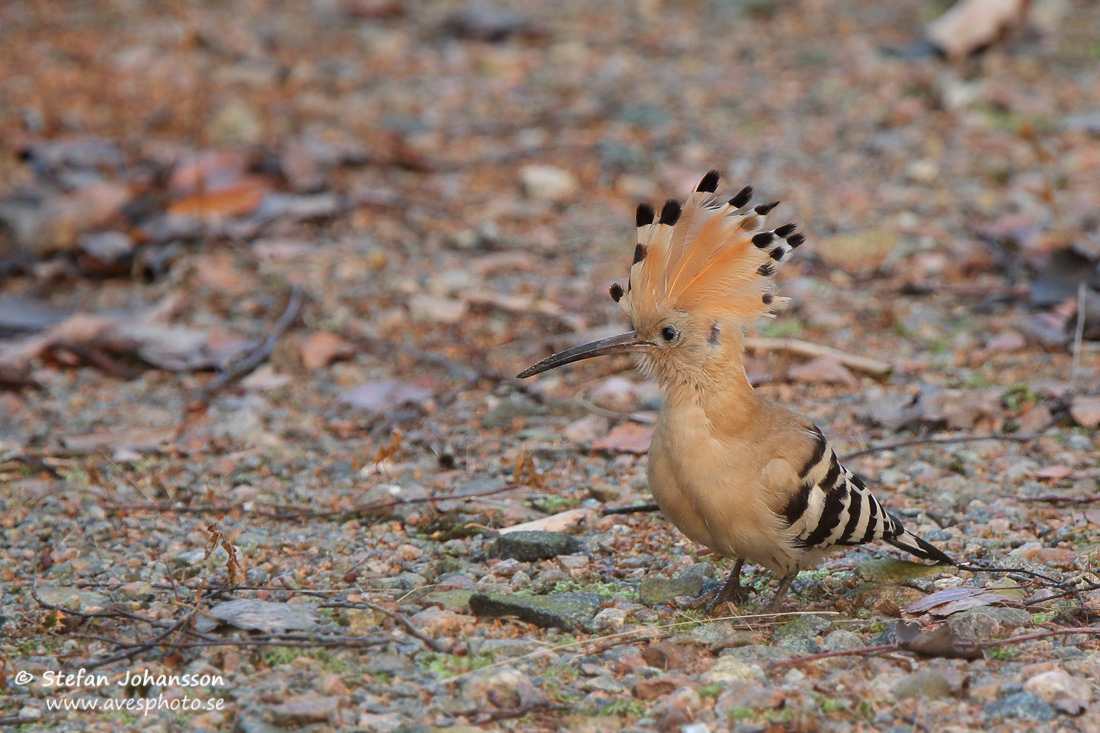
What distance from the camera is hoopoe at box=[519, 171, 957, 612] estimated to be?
10.6ft

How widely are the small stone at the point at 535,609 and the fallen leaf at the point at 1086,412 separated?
217 centimetres

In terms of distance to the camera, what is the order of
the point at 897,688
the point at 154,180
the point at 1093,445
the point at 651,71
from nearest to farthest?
the point at 897,688
the point at 1093,445
the point at 154,180
the point at 651,71

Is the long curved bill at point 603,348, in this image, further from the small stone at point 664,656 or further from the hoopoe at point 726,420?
the small stone at point 664,656

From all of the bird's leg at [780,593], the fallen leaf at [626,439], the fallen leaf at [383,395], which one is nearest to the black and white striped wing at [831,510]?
the bird's leg at [780,593]

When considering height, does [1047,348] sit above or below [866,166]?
below

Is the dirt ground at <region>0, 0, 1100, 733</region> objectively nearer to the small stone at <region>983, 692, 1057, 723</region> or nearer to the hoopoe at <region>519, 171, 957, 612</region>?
the small stone at <region>983, 692, 1057, 723</region>

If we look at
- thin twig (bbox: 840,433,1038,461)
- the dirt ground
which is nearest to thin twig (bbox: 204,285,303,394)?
the dirt ground

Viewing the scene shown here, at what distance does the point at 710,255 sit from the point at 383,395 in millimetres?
1918

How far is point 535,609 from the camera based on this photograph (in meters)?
3.17

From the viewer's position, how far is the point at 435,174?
6984 millimetres

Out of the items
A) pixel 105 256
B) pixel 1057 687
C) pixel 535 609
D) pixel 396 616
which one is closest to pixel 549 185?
pixel 105 256

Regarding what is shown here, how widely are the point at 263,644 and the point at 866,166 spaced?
5154mm

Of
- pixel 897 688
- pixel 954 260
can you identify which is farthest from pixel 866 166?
pixel 897 688

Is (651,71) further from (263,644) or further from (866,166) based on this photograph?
(263,644)
